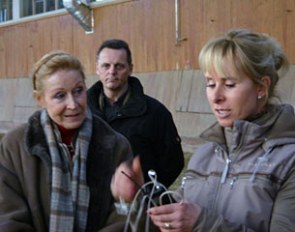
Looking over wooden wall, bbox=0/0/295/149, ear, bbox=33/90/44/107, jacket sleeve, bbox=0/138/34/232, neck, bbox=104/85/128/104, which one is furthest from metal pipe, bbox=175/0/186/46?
jacket sleeve, bbox=0/138/34/232

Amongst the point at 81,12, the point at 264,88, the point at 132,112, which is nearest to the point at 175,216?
the point at 264,88

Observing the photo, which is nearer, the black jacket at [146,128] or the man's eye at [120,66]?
the black jacket at [146,128]

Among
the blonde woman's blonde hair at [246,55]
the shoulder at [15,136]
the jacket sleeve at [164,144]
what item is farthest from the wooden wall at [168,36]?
the blonde woman's blonde hair at [246,55]

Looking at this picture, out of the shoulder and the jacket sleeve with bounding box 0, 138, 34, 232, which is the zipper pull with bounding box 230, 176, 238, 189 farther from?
the shoulder

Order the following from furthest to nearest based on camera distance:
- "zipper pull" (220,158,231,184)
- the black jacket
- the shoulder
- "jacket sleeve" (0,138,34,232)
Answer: the black jacket < the shoulder < "jacket sleeve" (0,138,34,232) < "zipper pull" (220,158,231,184)

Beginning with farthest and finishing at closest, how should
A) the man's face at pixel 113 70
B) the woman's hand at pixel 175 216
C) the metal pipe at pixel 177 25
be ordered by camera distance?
the metal pipe at pixel 177 25 < the man's face at pixel 113 70 < the woman's hand at pixel 175 216

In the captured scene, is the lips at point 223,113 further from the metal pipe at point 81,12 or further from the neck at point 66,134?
the metal pipe at point 81,12

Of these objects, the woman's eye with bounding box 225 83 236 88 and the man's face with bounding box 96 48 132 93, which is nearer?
the woman's eye with bounding box 225 83 236 88

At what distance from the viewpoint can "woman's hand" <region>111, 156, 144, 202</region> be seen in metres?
1.58

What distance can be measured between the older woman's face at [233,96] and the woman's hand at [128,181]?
341 mm

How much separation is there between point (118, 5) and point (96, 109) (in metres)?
7.81

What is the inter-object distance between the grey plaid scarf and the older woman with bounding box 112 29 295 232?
0.63 meters

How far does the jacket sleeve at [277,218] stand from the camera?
1515mm

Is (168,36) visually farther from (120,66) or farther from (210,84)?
(210,84)
